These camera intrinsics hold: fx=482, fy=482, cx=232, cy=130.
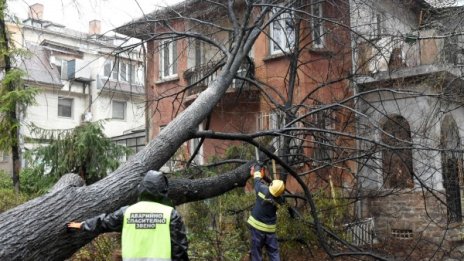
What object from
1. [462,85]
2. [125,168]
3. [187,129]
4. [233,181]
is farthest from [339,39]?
[125,168]

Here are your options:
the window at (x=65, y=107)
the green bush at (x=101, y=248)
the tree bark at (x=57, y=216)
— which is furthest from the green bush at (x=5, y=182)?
the tree bark at (x=57, y=216)

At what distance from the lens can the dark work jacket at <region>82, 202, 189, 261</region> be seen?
3984mm

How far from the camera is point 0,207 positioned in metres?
10.5

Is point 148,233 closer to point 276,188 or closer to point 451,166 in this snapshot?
point 276,188

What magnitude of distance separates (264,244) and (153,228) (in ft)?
12.7

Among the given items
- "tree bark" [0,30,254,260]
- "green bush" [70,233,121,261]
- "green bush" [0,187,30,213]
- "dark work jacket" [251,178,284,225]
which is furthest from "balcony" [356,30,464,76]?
"green bush" [0,187,30,213]

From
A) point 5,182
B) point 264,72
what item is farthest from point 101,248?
point 5,182

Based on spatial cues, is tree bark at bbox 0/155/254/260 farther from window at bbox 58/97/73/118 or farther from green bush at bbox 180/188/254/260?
window at bbox 58/97/73/118

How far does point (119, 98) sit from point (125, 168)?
27980 millimetres

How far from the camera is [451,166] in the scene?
10484 millimetres

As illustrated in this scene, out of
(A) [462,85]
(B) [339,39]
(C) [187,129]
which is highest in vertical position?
(B) [339,39]

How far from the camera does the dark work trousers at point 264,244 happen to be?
741 cm

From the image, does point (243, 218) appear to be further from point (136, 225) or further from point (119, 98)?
point (119, 98)

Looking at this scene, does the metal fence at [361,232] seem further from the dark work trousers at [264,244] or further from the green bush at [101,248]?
the green bush at [101,248]
